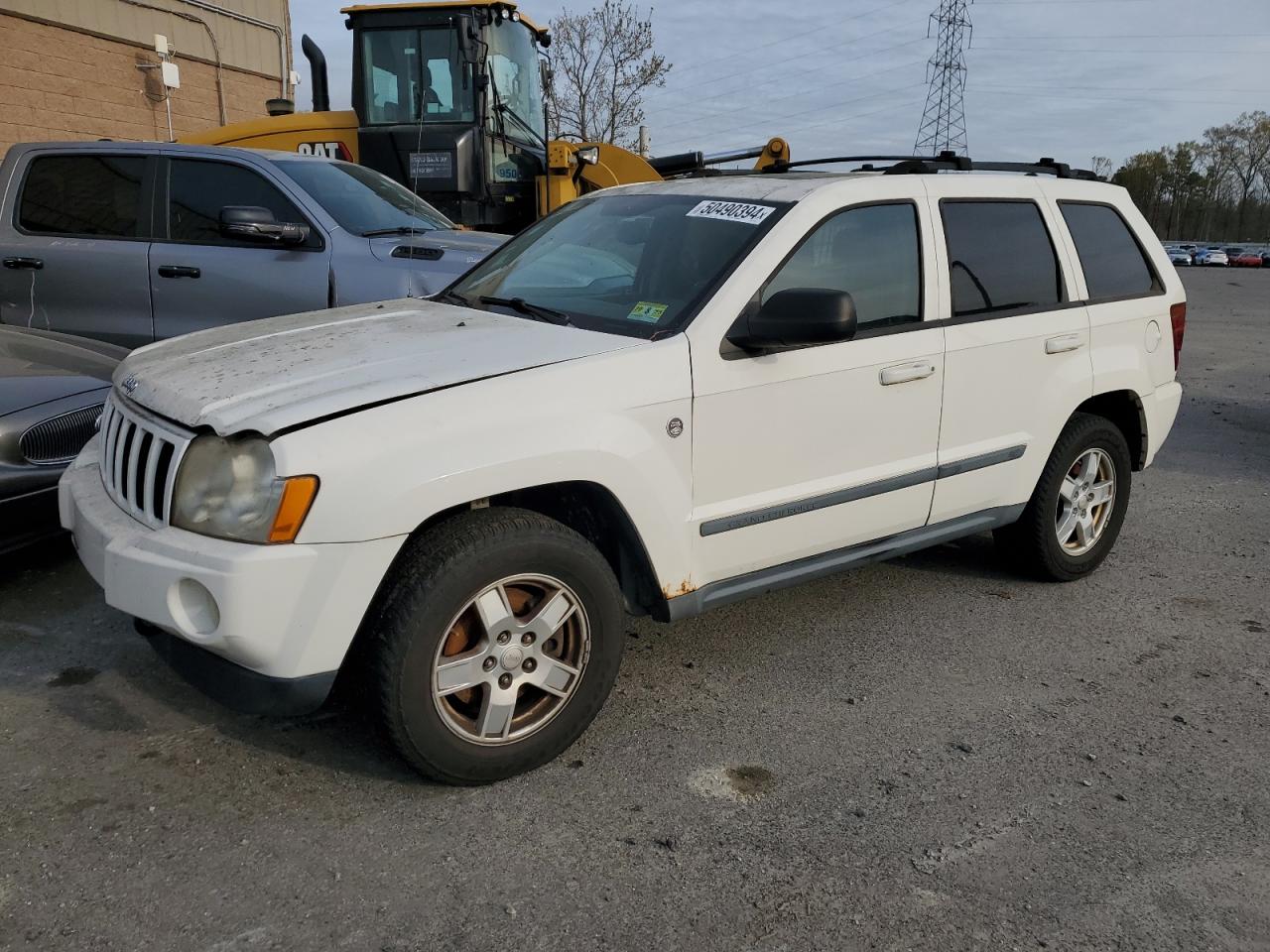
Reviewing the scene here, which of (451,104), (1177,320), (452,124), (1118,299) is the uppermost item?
(451,104)

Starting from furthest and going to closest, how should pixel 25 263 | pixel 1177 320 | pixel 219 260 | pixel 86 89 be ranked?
1. pixel 86 89
2. pixel 25 263
3. pixel 219 260
4. pixel 1177 320

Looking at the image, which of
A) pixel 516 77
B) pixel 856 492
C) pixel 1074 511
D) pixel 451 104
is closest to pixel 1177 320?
pixel 1074 511

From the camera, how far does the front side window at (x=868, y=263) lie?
143 inches

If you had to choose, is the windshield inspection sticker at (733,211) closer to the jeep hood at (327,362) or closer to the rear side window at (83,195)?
the jeep hood at (327,362)

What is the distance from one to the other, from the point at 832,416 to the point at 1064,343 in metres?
1.39

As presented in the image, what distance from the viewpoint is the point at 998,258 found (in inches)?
168

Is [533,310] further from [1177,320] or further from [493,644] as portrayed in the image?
[1177,320]

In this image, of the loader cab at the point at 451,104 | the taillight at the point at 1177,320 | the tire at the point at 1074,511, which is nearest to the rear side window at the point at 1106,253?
the taillight at the point at 1177,320

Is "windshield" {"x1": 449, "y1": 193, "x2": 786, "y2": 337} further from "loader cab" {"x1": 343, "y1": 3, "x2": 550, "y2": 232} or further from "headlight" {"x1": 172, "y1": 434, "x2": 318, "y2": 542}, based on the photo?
"loader cab" {"x1": 343, "y1": 3, "x2": 550, "y2": 232}

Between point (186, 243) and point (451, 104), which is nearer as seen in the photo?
point (186, 243)

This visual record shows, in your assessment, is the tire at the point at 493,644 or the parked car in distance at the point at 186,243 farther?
the parked car in distance at the point at 186,243

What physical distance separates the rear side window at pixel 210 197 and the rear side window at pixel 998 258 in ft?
13.4

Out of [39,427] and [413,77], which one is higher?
[413,77]

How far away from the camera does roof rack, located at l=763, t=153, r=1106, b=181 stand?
427 centimetres
